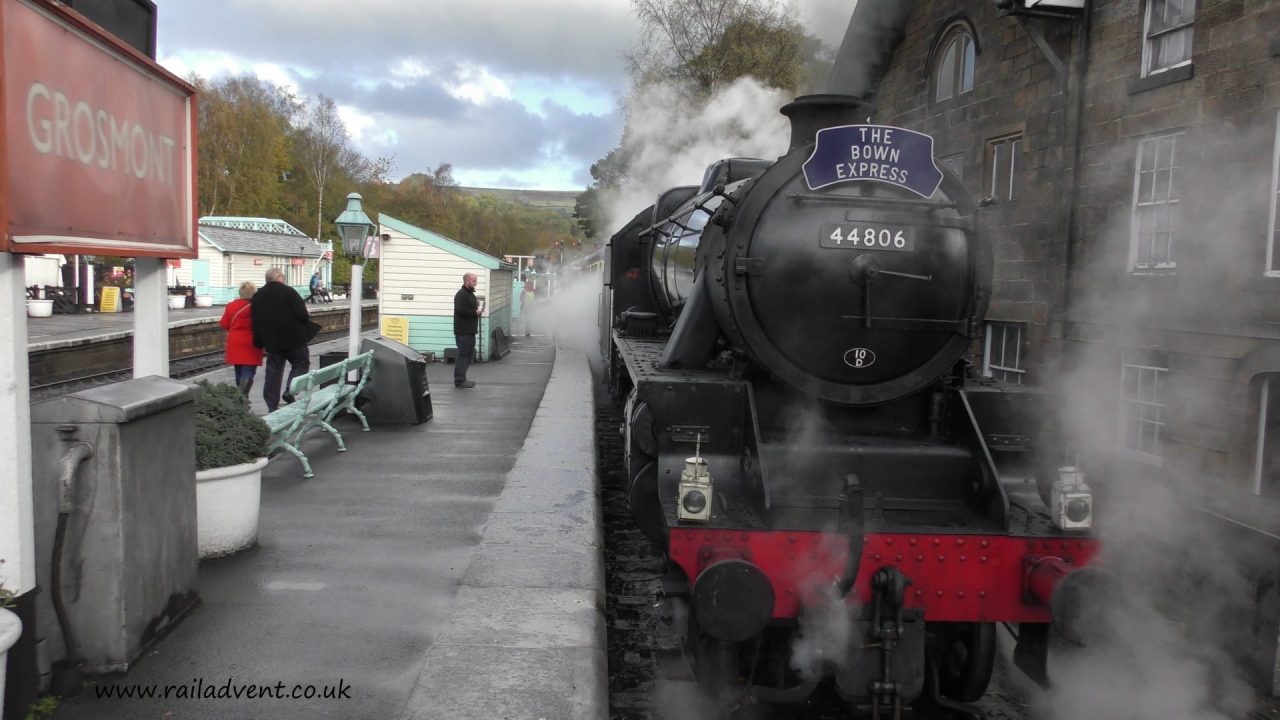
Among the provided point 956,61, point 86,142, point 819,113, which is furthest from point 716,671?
point 956,61

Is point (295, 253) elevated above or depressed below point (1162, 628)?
above

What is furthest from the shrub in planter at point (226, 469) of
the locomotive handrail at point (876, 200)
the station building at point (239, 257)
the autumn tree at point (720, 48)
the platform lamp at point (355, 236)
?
the station building at point (239, 257)

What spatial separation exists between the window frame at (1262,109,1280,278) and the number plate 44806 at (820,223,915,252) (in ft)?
→ 15.7

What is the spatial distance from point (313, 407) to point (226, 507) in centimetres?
257

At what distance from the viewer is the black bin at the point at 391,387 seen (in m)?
8.96

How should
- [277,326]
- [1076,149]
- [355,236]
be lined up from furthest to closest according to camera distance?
[355,236] < [1076,149] < [277,326]

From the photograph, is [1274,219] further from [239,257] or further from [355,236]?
[239,257]

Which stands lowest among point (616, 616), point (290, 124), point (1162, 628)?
point (616, 616)

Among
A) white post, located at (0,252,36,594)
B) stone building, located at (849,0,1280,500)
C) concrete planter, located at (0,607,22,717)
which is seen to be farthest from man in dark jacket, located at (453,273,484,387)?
concrete planter, located at (0,607,22,717)

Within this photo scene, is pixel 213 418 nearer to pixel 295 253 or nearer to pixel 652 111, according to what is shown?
pixel 652 111

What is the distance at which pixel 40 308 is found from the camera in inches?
944

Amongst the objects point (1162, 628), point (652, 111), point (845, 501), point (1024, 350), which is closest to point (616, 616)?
point (845, 501)

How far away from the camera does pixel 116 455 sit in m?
3.17

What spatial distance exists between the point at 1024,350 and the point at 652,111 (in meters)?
22.1
